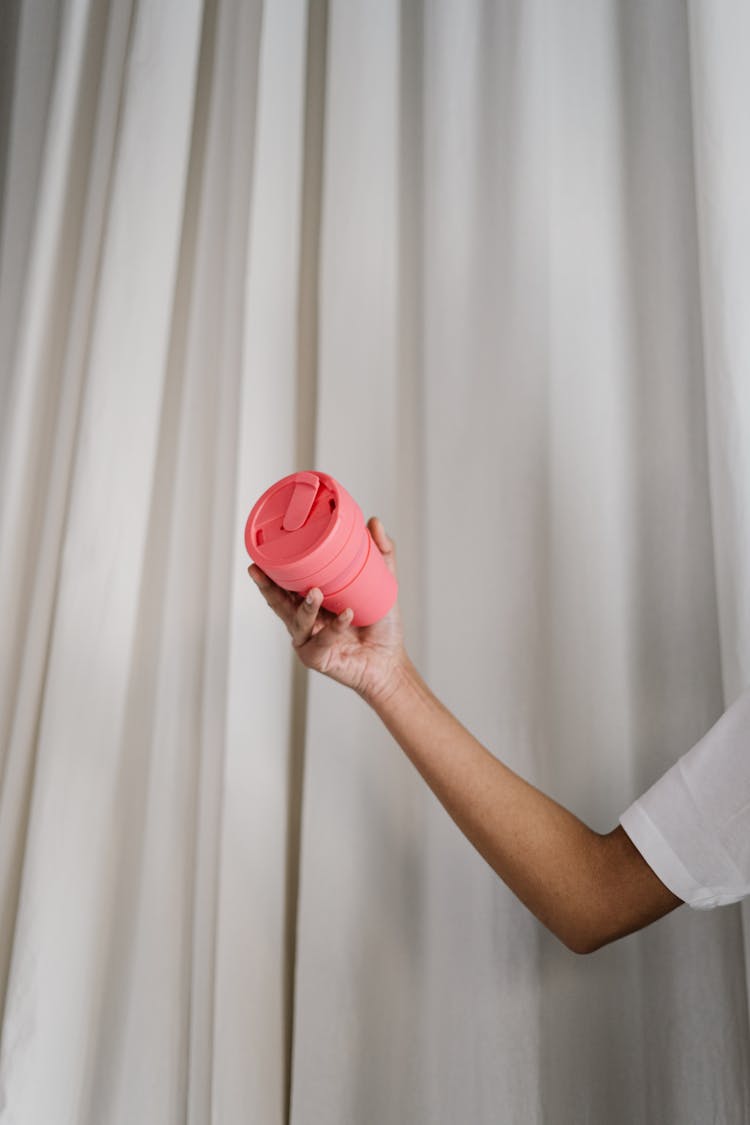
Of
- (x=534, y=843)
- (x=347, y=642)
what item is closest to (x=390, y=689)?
(x=347, y=642)

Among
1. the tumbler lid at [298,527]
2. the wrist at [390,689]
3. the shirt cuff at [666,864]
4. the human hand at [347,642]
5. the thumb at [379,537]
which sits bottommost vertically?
the shirt cuff at [666,864]

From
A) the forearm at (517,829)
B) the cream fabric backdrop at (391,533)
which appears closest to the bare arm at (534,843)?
the forearm at (517,829)

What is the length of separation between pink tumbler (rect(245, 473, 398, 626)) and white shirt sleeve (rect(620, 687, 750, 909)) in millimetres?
276

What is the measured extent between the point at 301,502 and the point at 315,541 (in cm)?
3

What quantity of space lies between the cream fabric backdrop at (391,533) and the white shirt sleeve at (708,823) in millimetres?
91

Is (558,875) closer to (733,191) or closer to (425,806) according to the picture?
(425,806)

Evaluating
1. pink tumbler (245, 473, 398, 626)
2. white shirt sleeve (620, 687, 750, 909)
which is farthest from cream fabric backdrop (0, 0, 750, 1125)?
pink tumbler (245, 473, 398, 626)

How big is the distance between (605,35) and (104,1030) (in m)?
1.18

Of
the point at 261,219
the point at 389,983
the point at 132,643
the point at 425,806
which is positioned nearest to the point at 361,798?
the point at 425,806

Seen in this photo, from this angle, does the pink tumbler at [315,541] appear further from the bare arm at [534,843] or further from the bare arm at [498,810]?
the bare arm at [534,843]

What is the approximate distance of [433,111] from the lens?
2.96 feet

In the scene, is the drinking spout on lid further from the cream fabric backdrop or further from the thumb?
the cream fabric backdrop

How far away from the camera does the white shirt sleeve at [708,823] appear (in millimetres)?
597

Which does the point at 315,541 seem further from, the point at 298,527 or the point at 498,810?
the point at 498,810
